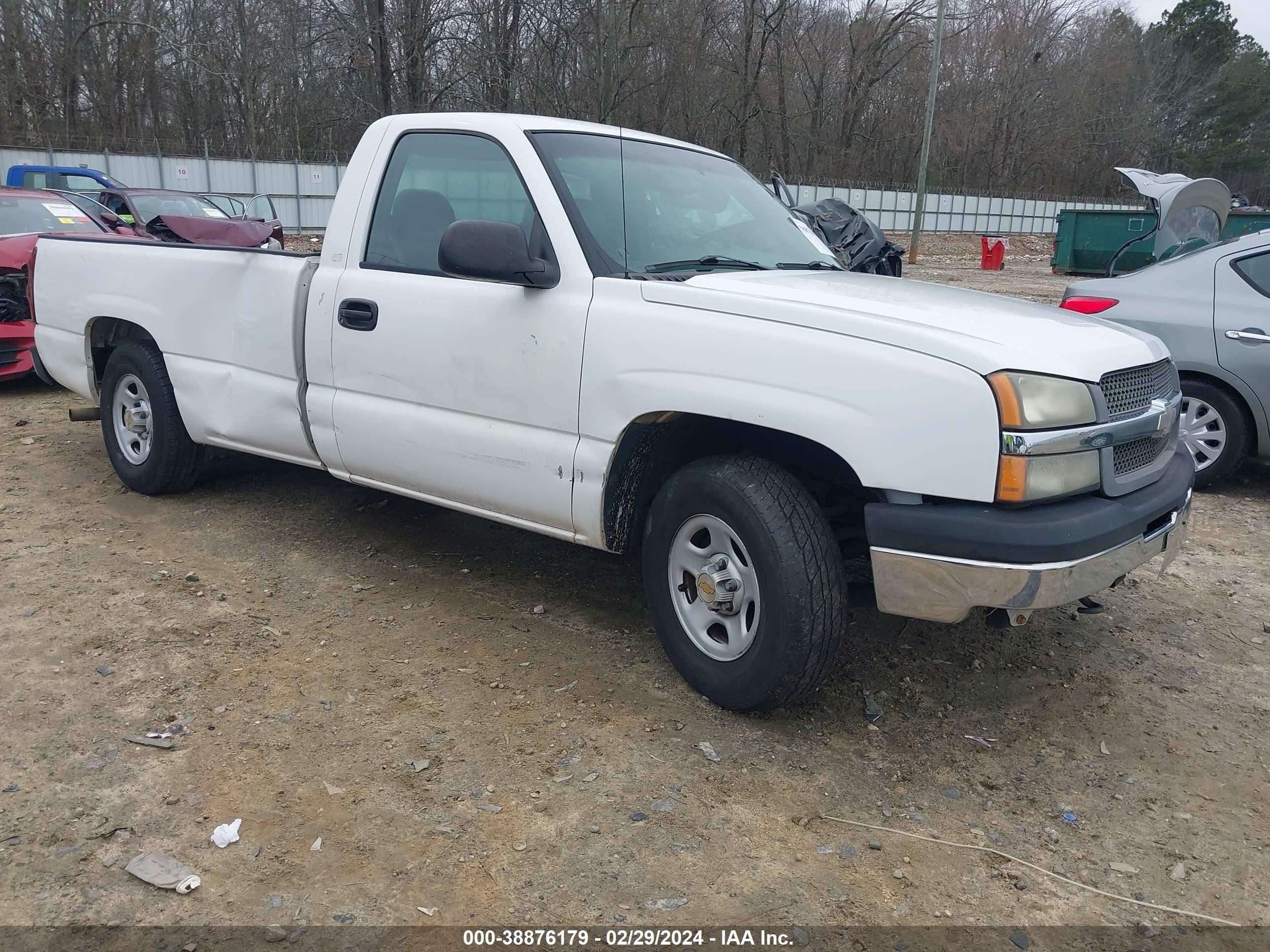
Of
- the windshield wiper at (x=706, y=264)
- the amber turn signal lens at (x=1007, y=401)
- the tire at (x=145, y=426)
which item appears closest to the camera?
the amber turn signal lens at (x=1007, y=401)

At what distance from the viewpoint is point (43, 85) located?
3058cm

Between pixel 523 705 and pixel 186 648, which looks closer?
pixel 523 705

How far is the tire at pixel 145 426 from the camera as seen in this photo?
518cm

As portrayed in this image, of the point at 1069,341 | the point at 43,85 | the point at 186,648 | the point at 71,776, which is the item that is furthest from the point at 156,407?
the point at 43,85

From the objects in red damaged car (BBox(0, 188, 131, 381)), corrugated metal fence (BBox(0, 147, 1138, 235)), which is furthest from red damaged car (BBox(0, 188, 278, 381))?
corrugated metal fence (BBox(0, 147, 1138, 235))

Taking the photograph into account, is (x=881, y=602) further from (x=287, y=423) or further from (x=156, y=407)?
(x=156, y=407)

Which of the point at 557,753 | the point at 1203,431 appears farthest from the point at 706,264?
the point at 1203,431

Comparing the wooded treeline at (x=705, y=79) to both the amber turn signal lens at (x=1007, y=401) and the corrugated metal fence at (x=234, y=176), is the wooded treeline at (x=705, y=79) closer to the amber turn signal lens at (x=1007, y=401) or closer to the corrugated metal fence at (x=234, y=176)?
the corrugated metal fence at (x=234, y=176)

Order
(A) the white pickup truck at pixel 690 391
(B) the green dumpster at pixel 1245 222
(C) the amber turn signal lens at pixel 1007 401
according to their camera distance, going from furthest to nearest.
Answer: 1. (B) the green dumpster at pixel 1245 222
2. (A) the white pickup truck at pixel 690 391
3. (C) the amber turn signal lens at pixel 1007 401

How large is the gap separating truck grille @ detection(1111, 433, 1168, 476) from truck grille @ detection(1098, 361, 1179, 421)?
0.01 metres

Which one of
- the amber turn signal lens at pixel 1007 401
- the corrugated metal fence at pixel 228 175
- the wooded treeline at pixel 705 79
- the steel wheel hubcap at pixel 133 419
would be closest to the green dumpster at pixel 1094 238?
the wooded treeline at pixel 705 79

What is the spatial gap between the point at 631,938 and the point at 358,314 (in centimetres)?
274

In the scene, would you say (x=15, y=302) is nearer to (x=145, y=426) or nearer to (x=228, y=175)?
(x=145, y=426)

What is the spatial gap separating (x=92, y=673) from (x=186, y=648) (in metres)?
0.33
